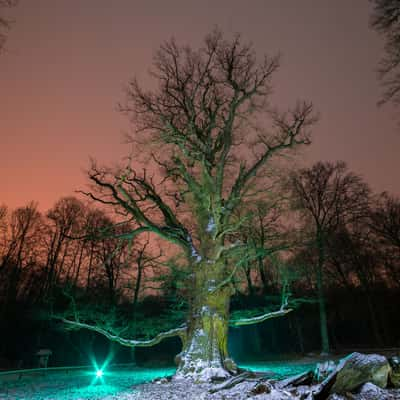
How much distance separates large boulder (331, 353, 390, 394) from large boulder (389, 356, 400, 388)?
0.44 feet

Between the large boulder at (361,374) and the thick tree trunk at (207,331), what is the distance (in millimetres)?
4477

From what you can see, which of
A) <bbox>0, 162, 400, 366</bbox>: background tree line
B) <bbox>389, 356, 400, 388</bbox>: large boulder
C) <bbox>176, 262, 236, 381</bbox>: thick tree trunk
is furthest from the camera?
<bbox>0, 162, 400, 366</bbox>: background tree line

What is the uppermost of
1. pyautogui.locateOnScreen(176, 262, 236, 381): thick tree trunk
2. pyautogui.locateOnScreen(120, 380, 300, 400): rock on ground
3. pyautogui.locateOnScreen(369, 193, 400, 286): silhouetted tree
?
pyautogui.locateOnScreen(369, 193, 400, 286): silhouetted tree

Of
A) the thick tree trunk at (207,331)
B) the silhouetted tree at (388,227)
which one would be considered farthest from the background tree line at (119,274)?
the thick tree trunk at (207,331)

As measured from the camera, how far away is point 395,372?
5.14m

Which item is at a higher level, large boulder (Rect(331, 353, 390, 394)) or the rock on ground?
large boulder (Rect(331, 353, 390, 394))

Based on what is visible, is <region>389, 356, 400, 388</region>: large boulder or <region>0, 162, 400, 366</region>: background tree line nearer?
<region>389, 356, 400, 388</region>: large boulder

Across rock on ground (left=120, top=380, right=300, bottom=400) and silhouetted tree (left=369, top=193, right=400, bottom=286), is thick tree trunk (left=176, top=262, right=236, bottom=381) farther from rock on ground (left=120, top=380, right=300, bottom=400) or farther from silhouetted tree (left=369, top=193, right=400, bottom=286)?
silhouetted tree (left=369, top=193, right=400, bottom=286)

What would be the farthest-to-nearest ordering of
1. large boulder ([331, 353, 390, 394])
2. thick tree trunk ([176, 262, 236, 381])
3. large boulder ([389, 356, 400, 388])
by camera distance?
thick tree trunk ([176, 262, 236, 381]) → large boulder ([389, 356, 400, 388]) → large boulder ([331, 353, 390, 394])

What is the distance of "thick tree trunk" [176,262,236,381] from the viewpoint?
8820 mm

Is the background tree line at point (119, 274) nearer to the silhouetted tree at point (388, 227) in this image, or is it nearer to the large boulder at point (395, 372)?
the silhouetted tree at point (388, 227)

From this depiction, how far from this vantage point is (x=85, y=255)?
2312cm

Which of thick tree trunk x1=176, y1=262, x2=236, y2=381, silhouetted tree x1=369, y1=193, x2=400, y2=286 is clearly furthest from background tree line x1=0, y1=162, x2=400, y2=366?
thick tree trunk x1=176, y1=262, x2=236, y2=381

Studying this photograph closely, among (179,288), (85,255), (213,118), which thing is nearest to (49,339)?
(85,255)
